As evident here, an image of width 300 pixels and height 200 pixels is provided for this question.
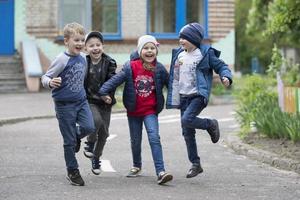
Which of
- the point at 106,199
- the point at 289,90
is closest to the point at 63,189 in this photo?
the point at 106,199

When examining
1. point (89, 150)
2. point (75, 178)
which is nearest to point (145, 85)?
point (89, 150)

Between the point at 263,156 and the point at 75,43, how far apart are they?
12.2 ft

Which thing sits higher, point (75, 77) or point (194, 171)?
point (75, 77)

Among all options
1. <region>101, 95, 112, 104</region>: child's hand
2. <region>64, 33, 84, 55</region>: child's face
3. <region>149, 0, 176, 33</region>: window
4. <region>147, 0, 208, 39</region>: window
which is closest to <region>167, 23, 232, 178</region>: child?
<region>101, 95, 112, 104</region>: child's hand

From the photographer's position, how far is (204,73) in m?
8.34

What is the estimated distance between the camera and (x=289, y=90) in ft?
43.0

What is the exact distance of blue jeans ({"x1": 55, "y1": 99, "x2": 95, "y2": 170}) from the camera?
801 centimetres

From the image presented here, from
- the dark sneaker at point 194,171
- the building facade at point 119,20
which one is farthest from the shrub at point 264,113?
the building facade at point 119,20

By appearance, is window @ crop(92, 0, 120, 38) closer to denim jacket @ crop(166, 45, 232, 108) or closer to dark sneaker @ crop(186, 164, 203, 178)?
denim jacket @ crop(166, 45, 232, 108)

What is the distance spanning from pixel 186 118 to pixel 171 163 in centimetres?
187

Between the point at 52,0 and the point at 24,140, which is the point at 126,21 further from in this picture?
the point at 24,140

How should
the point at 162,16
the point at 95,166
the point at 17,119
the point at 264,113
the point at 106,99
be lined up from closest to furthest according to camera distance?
the point at 106,99 → the point at 95,166 → the point at 264,113 → the point at 17,119 → the point at 162,16

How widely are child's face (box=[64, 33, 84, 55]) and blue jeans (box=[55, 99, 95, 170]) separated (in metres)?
0.56

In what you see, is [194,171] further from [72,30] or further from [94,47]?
[72,30]
